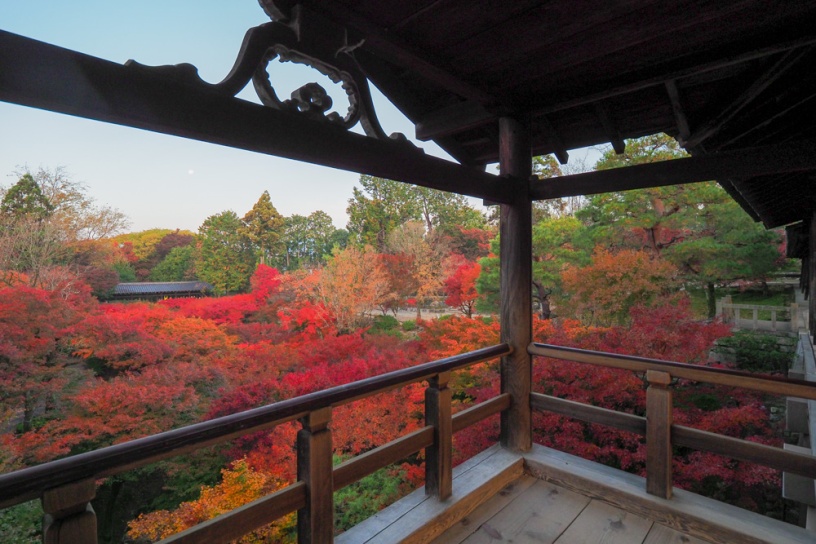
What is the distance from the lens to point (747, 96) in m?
1.57

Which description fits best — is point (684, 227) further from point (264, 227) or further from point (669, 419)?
point (264, 227)

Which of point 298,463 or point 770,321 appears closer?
point 298,463

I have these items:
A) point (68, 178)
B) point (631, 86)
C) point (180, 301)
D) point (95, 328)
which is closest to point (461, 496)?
point (631, 86)

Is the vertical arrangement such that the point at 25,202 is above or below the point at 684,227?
above

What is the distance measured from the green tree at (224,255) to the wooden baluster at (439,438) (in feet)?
38.6

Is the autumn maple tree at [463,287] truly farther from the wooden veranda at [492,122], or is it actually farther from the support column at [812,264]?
the wooden veranda at [492,122]

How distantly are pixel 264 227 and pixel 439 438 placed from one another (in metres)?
12.9

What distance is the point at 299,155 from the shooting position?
113cm

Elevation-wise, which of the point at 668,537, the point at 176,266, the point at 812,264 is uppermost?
the point at 176,266

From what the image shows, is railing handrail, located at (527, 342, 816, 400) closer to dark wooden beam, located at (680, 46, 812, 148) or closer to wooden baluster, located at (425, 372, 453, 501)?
wooden baluster, located at (425, 372, 453, 501)

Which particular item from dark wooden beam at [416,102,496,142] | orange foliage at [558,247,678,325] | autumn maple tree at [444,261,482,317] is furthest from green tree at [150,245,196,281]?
dark wooden beam at [416,102,496,142]

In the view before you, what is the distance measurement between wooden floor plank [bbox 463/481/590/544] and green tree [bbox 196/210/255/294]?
38.9ft

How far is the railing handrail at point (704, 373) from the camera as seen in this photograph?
1409 mm

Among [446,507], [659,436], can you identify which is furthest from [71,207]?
[659,436]
